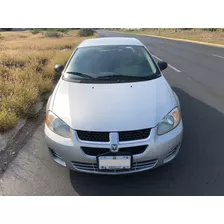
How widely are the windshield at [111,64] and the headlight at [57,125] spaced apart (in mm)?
845

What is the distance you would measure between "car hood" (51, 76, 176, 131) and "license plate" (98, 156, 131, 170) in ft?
0.96

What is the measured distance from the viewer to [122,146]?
7.86 ft

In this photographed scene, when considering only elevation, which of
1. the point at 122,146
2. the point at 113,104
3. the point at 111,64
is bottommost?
the point at 122,146

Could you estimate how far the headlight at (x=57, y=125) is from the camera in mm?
2564

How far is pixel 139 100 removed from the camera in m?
2.81

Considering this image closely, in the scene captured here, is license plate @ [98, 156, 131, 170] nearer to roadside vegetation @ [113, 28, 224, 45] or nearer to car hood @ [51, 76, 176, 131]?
car hood @ [51, 76, 176, 131]

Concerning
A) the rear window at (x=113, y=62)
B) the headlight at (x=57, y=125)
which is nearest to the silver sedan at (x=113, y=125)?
the headlight at (x=57, y=125)

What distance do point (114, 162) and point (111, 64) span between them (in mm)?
1759

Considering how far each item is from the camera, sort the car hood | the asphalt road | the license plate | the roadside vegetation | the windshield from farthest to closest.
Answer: the roadside vegetation → the windshield → the asphalt road → the car hood → the license plate

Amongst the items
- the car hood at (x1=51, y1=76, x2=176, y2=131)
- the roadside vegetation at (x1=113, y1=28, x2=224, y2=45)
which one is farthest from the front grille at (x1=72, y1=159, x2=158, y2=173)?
the roadside vegetation at (x1=113, y1=28, x2=224, y2=45)

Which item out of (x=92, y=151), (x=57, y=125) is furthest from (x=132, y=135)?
(x=57, y=125)

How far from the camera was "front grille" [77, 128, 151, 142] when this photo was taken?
2.43 m

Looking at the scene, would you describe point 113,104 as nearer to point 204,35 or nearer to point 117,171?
point 117,171

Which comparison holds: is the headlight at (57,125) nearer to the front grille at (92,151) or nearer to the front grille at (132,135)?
the front grille at (92,151)
